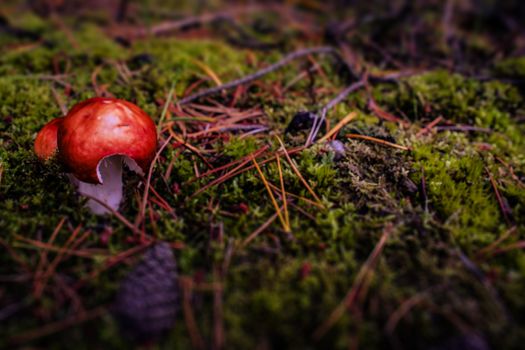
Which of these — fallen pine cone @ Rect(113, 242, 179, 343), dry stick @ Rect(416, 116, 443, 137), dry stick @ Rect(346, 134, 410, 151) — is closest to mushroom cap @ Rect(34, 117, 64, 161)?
fallen pine cone @ Rect(113, 242, 179, 343)

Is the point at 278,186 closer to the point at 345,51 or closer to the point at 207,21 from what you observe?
the point at 345,51

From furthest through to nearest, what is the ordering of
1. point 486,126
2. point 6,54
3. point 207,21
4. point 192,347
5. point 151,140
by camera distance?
point 207,21 < point 6,54 < point 486,126 < point 151,140 < point 192,347

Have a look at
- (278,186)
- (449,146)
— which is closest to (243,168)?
(278,186)

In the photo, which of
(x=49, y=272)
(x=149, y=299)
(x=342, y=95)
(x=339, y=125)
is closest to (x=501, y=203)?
(x=339, y=125)

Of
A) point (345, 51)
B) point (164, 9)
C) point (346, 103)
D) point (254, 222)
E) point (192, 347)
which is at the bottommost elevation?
point (192, 347)

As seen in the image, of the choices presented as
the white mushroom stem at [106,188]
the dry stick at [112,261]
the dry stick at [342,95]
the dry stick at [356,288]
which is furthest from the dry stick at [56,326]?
the dry stick at [342,95]

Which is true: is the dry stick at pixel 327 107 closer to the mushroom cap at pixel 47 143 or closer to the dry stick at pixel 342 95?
the dry stick at pixel 342 95
